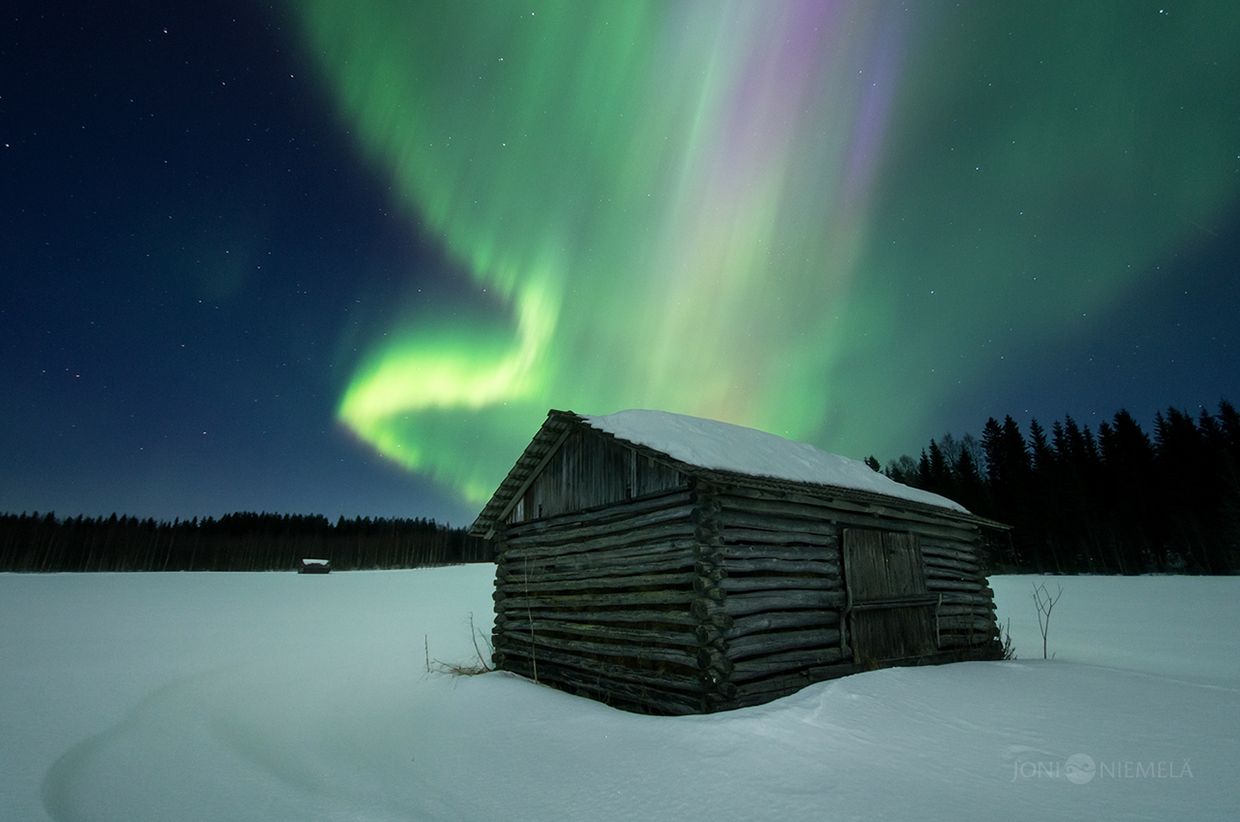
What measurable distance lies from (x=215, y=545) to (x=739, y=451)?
106 meters

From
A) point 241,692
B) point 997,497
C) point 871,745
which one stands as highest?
point 997,497

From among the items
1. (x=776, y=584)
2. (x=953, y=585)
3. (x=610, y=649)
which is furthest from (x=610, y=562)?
(x=953, y=585)

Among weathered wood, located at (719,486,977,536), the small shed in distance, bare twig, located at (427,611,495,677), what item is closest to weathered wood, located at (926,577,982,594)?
the small shed in distance

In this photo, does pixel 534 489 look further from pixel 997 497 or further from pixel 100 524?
pixel 100 524

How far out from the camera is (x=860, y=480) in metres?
14.3

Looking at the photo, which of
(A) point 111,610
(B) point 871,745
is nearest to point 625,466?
(B) point 871,745

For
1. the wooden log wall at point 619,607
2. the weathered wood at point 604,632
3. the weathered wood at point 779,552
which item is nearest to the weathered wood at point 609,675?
the wooden log wall at point 619,607

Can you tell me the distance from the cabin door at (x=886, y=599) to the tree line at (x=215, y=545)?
286 ft

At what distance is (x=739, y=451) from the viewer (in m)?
12.2

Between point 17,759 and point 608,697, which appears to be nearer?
point 17,759

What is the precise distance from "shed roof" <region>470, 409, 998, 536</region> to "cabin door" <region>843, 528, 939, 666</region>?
1063 mm

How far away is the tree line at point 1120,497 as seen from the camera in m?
43.6

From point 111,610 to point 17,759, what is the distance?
30414 mm

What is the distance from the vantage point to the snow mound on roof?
10.7m
